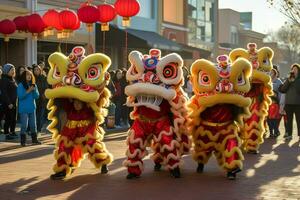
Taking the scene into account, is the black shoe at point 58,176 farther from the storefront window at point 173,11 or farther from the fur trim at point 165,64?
the storefront window at point 173,11

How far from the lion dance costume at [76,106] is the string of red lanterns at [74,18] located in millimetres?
6267

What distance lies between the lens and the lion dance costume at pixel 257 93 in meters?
11.7

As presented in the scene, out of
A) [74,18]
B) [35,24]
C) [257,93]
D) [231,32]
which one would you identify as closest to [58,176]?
[257,93]

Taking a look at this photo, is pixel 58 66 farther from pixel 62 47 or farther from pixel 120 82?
pixel 62 47

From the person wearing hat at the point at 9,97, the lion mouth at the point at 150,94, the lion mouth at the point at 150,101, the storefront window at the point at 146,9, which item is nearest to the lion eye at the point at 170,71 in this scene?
the lion mouth at the point at 150,94

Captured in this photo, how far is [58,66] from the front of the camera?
355 inches

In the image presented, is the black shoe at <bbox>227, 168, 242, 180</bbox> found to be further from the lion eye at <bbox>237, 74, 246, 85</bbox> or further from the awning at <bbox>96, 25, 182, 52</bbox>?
the awning at <bbox>96, 25, 182, 52</bbox>

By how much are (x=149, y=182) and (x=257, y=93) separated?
4.37 meters

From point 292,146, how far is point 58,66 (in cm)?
680

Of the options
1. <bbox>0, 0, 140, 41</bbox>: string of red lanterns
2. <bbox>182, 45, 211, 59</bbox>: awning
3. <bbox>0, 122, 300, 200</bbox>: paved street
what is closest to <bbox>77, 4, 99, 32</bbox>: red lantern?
<bbox>0, 0, 140, 41</bbox>: string of red lanterns

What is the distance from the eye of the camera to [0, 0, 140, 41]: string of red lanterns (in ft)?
50.2

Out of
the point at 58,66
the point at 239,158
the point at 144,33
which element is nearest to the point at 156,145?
the point at 239,158

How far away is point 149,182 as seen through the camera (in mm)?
8648

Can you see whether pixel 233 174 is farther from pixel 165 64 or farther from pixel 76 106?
pixel 76 106
